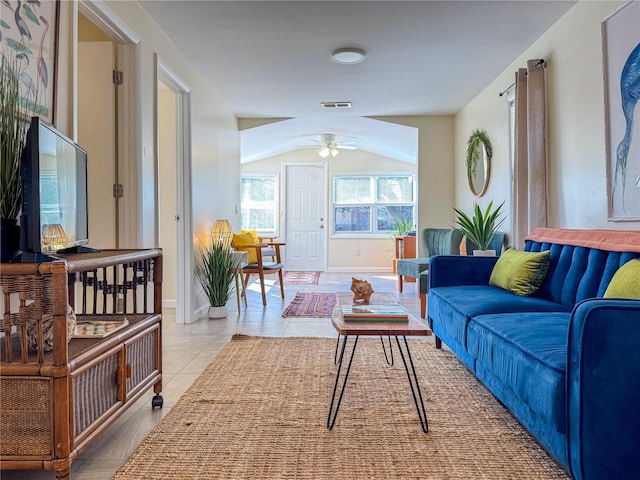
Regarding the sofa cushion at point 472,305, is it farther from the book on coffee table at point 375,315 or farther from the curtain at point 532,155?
the curtain at point 532,155

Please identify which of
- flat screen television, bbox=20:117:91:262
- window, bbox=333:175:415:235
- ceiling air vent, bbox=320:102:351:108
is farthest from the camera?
window, bbox=333:175:415:235

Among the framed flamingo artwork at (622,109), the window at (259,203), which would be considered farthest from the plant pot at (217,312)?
the window at (259,203)

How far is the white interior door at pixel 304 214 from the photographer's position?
8219 millimetres

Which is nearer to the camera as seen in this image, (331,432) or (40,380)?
(40,380)

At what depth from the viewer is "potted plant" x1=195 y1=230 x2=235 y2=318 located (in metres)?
3.84

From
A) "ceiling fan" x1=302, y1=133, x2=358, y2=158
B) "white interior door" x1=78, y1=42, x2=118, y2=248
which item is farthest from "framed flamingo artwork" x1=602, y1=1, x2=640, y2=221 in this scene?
"ceiling fan" x1=302, y1=133, x2=358, y2=158

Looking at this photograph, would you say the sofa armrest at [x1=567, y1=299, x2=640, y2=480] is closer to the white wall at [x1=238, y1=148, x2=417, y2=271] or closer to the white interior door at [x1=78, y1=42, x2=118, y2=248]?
the white interior door at [x1=78, y1=42, x2=118, y2=248]

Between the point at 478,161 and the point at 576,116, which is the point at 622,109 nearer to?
the point at 576,116

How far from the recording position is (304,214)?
324 inches

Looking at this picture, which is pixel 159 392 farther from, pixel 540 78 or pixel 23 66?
pixel 540 78

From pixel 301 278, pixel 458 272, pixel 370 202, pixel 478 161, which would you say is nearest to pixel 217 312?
pixel 458 272

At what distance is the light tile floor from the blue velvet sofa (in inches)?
56.7

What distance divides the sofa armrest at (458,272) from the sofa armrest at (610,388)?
1703mm

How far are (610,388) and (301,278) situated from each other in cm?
596
